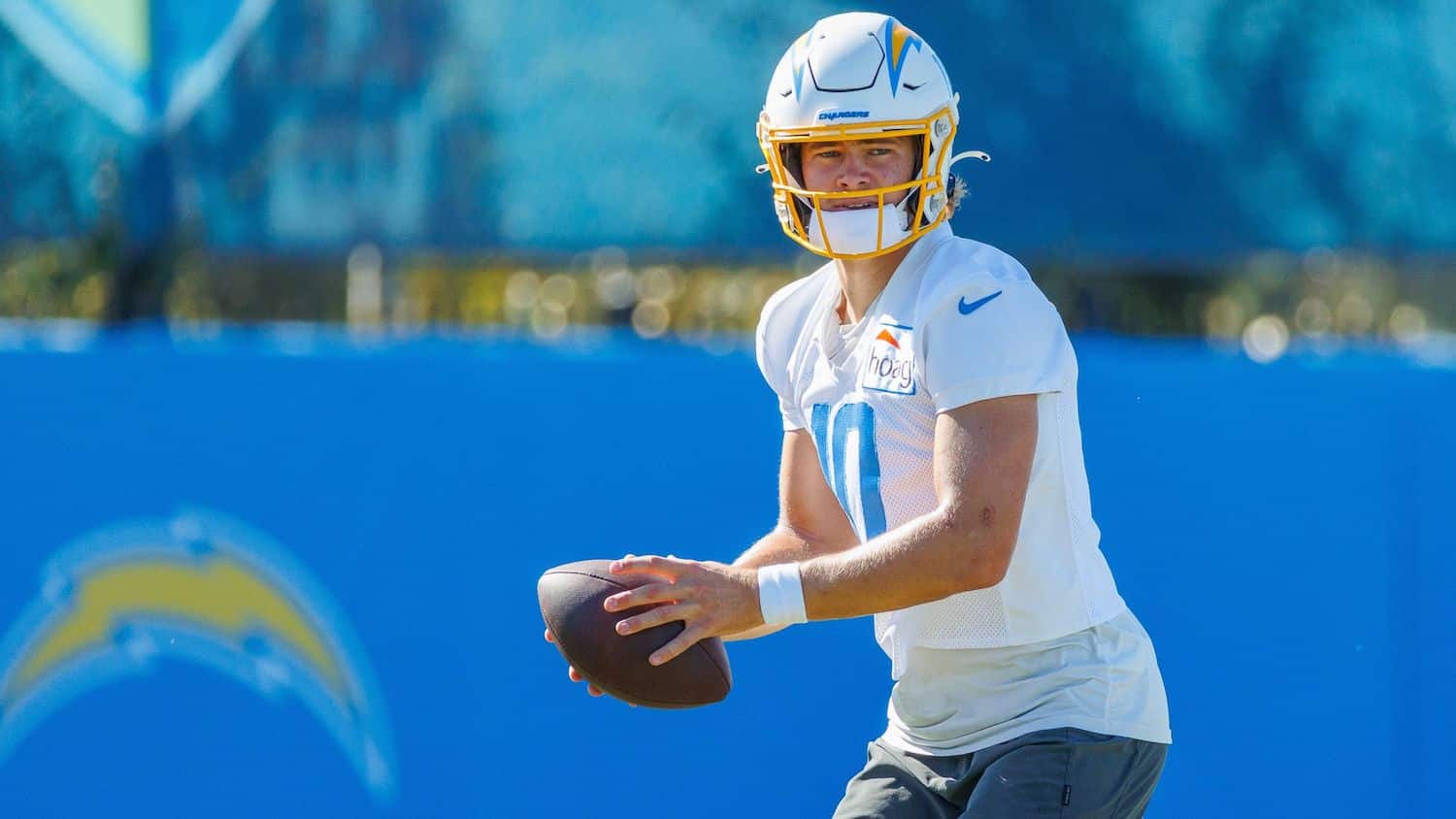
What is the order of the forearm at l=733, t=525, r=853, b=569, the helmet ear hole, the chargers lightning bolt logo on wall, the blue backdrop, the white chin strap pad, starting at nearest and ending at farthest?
the white chin strap pad, the helmet ear hole, the forearm at l=733, t=525, r=853, b=569, the blue backdrop, the chargers lightning bolt logo on wall

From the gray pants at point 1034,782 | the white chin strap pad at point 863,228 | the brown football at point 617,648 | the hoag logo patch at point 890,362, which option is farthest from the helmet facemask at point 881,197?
the gray pants at point 1034,782

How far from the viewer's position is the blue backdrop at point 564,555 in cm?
362

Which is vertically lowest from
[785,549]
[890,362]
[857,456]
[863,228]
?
[785,549]

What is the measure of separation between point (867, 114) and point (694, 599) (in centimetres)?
83

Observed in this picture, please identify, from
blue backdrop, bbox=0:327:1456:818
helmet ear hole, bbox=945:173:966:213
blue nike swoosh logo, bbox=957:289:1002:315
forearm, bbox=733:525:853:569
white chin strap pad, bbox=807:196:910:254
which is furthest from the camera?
blue backdrop, bbox=0:327:1456:818

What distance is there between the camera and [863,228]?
111 inches

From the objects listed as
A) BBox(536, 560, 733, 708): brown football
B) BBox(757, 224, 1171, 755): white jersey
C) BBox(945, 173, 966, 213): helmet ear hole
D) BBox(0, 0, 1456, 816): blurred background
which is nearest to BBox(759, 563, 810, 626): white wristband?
BBox(536, 560, 733, 708): brown football

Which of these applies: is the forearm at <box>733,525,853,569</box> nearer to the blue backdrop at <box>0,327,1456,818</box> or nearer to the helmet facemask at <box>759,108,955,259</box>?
the helmet facemask at <box>759,108,955,259</box>

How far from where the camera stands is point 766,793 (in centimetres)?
406

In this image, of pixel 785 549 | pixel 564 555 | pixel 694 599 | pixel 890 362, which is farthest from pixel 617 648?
pixel 564 555

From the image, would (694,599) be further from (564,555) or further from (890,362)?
(564,555)

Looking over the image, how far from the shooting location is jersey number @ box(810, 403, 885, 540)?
9.42 ft

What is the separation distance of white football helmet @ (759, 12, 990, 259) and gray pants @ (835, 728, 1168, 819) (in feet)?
2.74

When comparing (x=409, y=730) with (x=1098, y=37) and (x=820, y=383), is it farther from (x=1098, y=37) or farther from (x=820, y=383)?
(x=1098, y=37)
